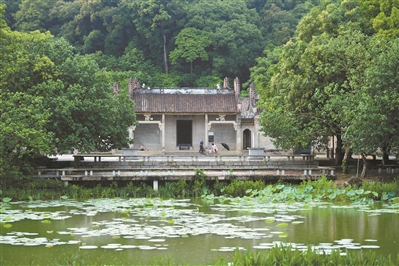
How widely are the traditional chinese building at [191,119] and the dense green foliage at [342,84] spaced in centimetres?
1193

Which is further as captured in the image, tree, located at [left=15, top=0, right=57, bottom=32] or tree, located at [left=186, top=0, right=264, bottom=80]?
tree, located at [left=15, top=0, right=57, bottom=32]

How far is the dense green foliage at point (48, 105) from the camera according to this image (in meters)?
23.7

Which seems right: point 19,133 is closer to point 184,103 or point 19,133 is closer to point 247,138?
point 184,103

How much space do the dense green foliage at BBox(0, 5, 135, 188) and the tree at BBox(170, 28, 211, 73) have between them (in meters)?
38.1

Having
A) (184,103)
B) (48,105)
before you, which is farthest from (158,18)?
(48,105)

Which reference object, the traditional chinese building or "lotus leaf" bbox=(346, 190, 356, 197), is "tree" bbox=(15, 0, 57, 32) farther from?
"lotus leaf" bbox=(346, 190, 356, 197)

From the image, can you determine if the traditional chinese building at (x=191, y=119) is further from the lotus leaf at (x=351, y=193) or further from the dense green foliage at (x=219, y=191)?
the lotus leaf at (x=351, y=193)

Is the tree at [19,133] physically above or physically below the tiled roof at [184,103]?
below

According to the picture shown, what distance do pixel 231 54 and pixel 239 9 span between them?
7556 millimetres

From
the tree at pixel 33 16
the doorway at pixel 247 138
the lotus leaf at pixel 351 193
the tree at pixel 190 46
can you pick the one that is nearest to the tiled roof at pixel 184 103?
the doorway at pixel 247 138

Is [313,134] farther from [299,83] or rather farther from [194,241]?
[194,241]

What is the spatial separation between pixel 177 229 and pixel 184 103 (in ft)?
103

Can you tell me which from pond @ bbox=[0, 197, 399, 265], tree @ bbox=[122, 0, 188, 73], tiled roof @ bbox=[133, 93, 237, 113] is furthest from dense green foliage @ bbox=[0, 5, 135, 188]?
tree @ bbox=[122, 0, 188, 73]

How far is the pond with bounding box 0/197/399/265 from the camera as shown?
1322 cm
